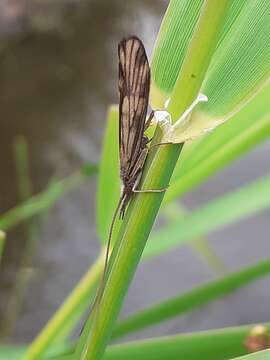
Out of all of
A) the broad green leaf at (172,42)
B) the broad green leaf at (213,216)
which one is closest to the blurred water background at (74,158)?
the broad green leaf at (213,216)

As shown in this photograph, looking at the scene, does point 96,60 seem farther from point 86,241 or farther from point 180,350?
point 180,350

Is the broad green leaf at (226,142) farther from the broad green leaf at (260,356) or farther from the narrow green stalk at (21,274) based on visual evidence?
the narrow green stalk at (21,274)

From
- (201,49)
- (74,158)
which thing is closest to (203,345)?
(201,49)

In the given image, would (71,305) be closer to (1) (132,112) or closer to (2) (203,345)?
(2) (203,345)

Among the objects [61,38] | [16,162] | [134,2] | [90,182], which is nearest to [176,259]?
[90,182]

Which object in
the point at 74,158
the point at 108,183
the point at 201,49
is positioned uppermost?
the point at 74,158

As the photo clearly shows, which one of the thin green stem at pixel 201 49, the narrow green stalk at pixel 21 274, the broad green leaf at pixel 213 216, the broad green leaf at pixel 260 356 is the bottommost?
the broad green leaf at pixel 260 356

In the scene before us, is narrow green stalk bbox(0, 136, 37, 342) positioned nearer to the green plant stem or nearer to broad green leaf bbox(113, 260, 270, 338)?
broad green leaf bbox(113, 260, 270, 338)
